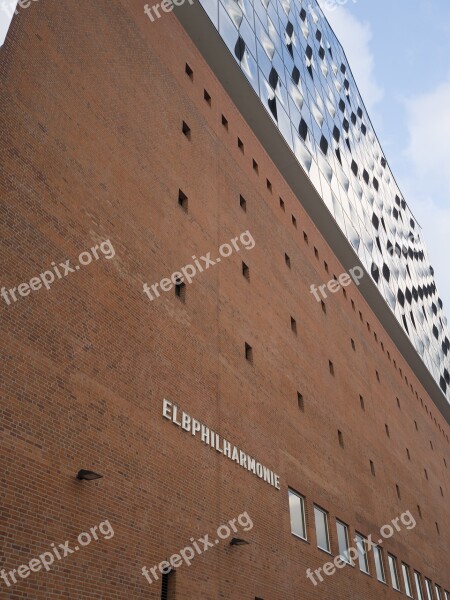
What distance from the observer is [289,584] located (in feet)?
45.1

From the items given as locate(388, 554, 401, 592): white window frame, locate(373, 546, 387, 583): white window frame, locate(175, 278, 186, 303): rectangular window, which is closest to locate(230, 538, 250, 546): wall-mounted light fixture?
locate(175, 278, 186, 303): rectangular window

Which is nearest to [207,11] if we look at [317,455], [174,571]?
[317,455]

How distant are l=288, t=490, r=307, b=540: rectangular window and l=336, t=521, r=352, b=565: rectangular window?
2487 mm

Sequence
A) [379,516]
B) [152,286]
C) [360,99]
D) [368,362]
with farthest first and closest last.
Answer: [360,99] → [368,362] → [379,516] → [152,286]

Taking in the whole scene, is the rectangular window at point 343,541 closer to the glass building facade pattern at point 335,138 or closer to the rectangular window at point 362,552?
the rectangular window at point 362,552

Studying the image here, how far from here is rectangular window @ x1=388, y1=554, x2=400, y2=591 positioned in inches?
841

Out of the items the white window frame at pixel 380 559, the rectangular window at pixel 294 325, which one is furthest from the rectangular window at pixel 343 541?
the rectangular window at pixel 294 325

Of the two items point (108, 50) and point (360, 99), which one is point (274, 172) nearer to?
point (108, 50)

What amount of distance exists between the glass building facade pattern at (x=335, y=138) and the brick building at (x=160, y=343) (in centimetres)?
154

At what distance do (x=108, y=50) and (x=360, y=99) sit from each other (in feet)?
104

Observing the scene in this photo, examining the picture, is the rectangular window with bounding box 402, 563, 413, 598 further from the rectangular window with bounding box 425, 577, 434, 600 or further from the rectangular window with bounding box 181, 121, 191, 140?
the rectangular window with bounding box 181, 121, 191, 140

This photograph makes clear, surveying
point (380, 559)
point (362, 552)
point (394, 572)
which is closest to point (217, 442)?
point (362, 552)

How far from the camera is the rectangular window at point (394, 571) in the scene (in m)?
21.4

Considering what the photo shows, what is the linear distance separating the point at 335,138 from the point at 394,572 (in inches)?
846
